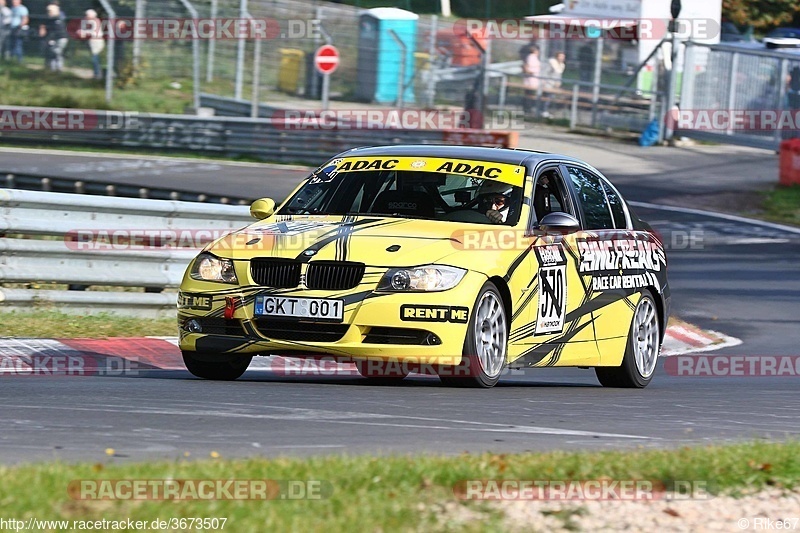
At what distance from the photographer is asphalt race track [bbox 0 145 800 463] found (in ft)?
21.2

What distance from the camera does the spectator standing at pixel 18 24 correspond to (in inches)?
1251

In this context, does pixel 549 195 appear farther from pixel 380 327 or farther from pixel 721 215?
pixel 721 215

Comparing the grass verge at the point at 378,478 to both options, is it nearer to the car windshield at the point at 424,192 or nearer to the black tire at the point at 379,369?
the black tire at the point at 379,369

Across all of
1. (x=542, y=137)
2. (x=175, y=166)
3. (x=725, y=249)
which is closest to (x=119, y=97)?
(x=175, y=166)

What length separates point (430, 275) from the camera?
8.66 m

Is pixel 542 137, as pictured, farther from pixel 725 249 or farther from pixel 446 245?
pixel 446 245

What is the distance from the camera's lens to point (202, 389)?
8.59 m

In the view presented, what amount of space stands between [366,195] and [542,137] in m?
25.9

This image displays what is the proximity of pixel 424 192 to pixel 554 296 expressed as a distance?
1.07 metres

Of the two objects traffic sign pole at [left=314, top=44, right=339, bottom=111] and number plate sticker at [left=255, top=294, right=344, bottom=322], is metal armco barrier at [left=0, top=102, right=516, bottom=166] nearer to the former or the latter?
traffic sign pole at [left=314, top=44, right=339, bottom=111]
